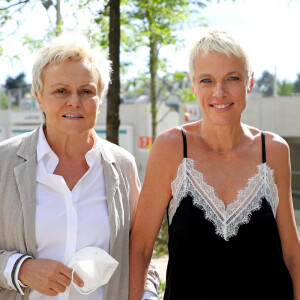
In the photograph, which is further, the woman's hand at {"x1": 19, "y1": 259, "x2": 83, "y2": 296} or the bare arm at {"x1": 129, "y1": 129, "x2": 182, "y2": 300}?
the bare arm at {"x1": 129, "y1": 129, "x2": 182, "y2": 300}

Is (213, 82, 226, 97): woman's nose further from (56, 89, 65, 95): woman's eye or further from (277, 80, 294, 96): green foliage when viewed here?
(277, 80, 294, 96): green foliage

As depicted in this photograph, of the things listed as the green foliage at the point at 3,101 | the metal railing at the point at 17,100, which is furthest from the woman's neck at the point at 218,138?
the green foliage at the point at 3,101

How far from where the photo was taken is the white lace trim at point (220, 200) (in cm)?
258

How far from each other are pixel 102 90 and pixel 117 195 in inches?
22.8

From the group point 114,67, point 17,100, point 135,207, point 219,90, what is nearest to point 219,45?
point 219,90

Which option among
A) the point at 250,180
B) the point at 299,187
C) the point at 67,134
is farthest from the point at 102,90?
the point at 299,187

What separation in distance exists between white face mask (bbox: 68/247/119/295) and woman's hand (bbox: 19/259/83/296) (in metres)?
0.03

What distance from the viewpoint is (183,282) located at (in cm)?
256

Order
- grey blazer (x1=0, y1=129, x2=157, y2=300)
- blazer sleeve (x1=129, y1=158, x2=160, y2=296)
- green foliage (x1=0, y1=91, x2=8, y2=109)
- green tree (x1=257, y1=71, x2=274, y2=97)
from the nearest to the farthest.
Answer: grey blazer (x1=0, y1=129, x2=157, y2=300) < blazer sleeve (x1=129, y1=158, x2=160, y2=296) < green tree (x1=257, y1=71, x2=274, y2=97) < green foliage (x1=0, y1=91, x2=8, y2=109)

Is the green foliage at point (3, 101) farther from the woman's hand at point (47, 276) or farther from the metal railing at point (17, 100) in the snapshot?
the woman's hand at point (47, 276)

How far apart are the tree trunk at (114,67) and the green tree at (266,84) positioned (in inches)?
441

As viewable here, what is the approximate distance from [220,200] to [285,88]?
15353mm

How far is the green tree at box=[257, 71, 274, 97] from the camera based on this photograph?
16.1 m

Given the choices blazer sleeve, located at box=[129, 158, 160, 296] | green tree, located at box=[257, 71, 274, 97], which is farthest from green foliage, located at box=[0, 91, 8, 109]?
blazer sleeve, located at box=[129, 158, 160, 296]
